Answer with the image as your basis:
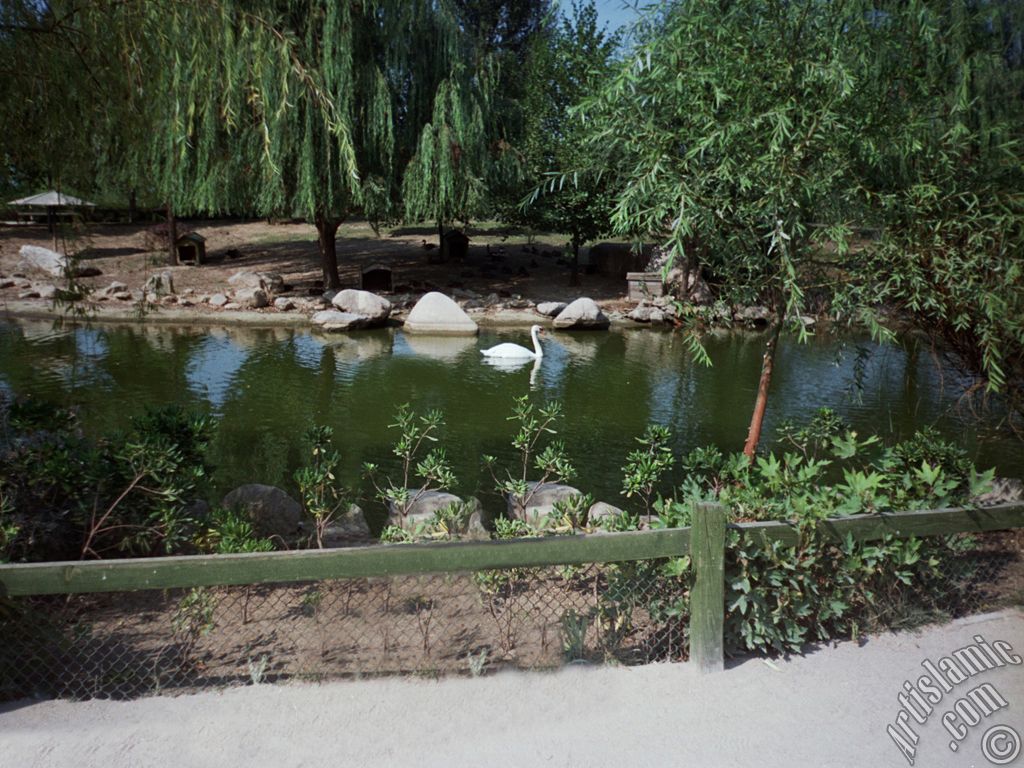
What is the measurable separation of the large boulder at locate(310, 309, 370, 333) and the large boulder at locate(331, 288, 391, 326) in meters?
0.15

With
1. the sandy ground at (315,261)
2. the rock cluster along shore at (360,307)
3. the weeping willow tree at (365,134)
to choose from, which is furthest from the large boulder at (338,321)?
the weeping willow tree at (365,134)

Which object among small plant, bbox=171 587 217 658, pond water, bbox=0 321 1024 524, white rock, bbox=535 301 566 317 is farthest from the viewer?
white rock, bbox=535 301 566 317

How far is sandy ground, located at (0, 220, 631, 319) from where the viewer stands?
1961 cm

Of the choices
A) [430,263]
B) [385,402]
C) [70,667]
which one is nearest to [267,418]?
[385,402]

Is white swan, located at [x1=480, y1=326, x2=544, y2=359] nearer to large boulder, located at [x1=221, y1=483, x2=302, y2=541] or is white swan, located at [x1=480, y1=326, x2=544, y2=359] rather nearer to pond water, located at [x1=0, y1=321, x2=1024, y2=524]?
pond water, located at [x1=0, y1=321, x2=1024, y2=524]

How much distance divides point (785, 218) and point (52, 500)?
437 cm

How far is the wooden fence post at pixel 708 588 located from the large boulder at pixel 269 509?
9.44 ft

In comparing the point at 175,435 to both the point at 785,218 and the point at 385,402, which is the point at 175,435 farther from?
the point at 385,402

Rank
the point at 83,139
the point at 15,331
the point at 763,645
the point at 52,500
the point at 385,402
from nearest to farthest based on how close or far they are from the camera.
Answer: the point at 763,645, the point at 52,500, the point at 83,139, the point at 385,402, the point at 15,331

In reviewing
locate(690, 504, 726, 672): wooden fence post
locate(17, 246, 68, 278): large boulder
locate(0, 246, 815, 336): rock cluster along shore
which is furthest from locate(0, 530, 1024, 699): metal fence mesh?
locate(17, 246, 68, 278): large boulder

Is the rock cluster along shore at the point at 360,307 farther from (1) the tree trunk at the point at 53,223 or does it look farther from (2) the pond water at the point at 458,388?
(1) the tree trunk at the point at 53,223

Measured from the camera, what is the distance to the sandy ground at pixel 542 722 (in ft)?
11.3

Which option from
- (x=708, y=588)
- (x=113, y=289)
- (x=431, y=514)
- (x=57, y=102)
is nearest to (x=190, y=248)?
(x=113, y=289)

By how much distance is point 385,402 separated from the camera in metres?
10.9
